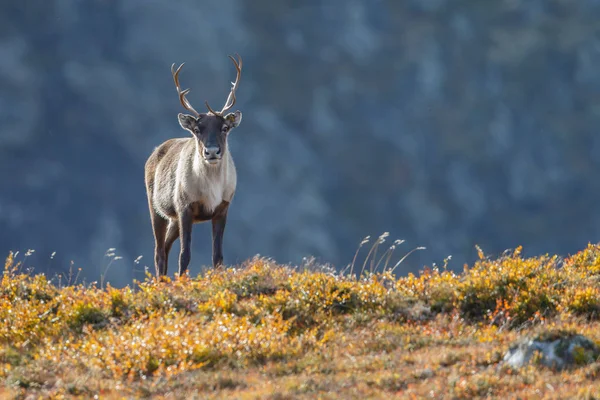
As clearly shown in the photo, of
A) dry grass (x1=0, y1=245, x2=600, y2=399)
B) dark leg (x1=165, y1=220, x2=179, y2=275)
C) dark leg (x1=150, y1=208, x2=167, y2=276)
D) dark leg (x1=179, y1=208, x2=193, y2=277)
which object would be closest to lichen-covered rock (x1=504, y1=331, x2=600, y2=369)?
dry grass (x1=0, y1=245, x2=600, y2=399)

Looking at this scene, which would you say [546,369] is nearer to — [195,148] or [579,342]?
[579,342]

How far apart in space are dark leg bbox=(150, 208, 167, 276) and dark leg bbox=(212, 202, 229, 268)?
2549mm

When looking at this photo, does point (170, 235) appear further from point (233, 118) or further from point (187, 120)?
point (233, 118)

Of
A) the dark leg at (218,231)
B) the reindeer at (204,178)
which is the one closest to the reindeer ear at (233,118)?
the reindeer at (204,178)

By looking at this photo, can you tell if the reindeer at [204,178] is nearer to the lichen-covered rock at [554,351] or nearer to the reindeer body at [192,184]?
the reindeer body at [192,184]

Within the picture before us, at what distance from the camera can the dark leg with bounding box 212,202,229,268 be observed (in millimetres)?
13688

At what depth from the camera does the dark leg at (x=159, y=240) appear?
638 inches

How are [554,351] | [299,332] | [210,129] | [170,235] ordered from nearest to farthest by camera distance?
[554,351]
[299,332]
[210,129]
[170,235]

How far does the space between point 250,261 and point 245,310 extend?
6.75 feet

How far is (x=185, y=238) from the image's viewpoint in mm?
13727

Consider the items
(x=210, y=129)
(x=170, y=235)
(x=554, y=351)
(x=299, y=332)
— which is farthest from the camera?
(x=170, y=235)

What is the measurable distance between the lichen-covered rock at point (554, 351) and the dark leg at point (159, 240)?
32.1 ft

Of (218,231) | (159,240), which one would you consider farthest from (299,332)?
(159,240)

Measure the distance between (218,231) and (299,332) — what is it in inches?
201
